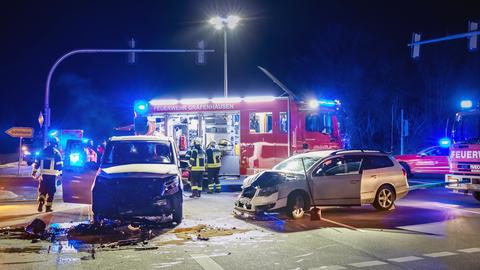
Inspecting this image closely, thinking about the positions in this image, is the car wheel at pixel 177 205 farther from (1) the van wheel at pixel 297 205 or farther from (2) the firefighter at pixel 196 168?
(2) the firefighter at pixel 196 168

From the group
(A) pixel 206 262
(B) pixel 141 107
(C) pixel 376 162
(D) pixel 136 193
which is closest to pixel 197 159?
(B) pixel 141 107

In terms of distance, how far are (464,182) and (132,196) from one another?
9368mm

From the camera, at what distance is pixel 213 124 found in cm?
1906

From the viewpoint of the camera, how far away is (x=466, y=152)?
526 inches

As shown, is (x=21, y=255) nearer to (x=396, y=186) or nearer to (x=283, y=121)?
(x=396, y=186)

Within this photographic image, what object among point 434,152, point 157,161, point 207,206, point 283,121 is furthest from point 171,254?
point 434,152

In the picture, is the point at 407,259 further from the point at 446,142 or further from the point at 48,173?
the point at 446,142

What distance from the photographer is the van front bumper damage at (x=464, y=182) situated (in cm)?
1311

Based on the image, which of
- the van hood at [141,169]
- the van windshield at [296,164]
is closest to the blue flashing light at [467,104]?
the van windshield at [296,164]

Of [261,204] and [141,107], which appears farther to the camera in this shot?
[141,107]

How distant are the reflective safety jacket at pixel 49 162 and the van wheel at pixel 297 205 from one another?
19.1 ft

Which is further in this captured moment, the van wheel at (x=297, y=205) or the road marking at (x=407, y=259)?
the van wheel at (x=297, y=205)

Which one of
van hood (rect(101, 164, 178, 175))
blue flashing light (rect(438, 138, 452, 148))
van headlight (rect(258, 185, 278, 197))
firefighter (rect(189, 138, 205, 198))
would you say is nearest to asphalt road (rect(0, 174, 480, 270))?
van headlight (rect(258, 185, 278, 197))

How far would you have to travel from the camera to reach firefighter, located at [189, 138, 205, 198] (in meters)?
14.8
